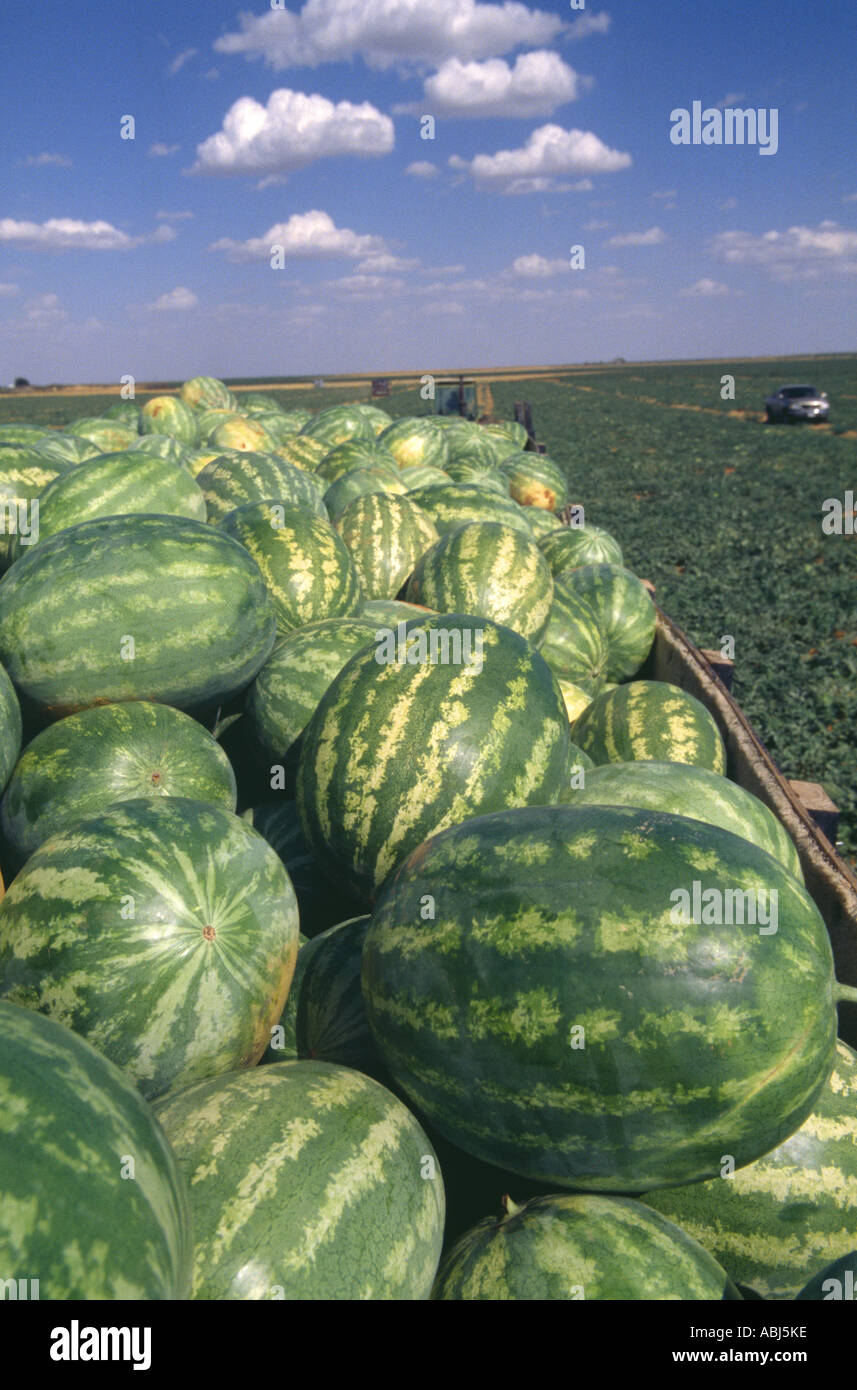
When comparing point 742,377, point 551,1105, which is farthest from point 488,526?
point 742,377

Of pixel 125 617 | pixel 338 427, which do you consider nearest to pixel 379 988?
pixel 125 617

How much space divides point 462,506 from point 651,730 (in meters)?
2.03

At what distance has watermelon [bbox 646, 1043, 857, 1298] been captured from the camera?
188cm

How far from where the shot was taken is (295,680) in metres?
3.01

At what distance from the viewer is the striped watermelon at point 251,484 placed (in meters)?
4.59

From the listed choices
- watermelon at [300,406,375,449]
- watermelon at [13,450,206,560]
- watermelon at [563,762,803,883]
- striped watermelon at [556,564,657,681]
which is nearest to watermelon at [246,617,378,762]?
watermelon at [13,450,206,560]

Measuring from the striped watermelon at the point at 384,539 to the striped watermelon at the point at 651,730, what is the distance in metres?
1.15

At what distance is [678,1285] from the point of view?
63.3 inches

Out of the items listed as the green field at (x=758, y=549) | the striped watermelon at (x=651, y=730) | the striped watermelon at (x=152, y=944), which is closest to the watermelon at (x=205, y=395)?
Answer: the green field at (x=758, y=549)

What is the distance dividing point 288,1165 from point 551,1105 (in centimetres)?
48

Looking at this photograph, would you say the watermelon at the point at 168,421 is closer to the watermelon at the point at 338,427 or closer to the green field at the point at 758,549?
the watermelon at the point at 338,427

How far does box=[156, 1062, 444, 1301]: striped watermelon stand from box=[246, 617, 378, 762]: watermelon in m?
1.32

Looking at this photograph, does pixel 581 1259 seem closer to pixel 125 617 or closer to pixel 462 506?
pixel 125 617
